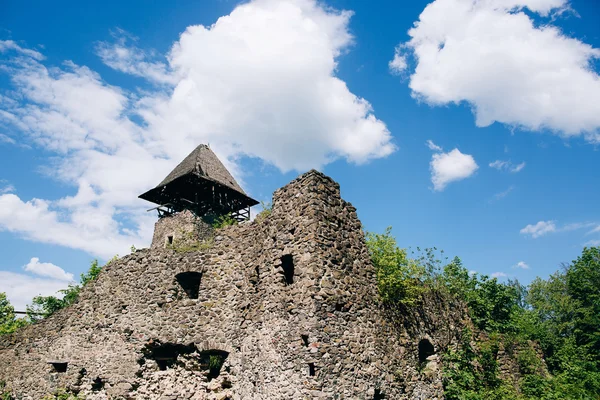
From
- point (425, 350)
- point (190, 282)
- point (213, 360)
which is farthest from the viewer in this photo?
point (425, 350)

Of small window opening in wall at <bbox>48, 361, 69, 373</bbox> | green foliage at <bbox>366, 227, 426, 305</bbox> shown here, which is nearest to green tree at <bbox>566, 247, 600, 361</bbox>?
green foliage at <bbox>366, 227, 426, 305</bbox>

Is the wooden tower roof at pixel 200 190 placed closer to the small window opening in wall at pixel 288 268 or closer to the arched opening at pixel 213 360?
the arched opening at pixel 213 360

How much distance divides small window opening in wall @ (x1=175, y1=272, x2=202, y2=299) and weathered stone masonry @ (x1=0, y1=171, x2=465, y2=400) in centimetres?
4

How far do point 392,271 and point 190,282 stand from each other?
590 cm

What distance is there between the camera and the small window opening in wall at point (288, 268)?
382 inches

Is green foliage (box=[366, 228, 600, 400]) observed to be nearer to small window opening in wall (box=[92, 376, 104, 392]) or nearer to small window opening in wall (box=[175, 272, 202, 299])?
small window opening in wall (box=[175, 272, 202, 299])

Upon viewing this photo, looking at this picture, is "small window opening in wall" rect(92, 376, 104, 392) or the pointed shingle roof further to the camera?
the pointed shingle roof

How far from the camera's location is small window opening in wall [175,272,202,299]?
11.6 m

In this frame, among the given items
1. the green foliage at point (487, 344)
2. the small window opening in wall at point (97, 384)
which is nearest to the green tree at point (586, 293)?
the green foliage at point (487, 344)

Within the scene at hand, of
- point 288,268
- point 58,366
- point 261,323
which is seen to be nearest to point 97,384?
point 58,366

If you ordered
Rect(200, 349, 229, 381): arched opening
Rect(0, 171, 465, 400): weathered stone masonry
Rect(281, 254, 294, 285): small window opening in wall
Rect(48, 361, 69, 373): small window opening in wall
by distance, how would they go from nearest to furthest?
Rect(0, 171, 465, 400): weathered stone masonry < Rect(281, 254, 294, 285): small window opening in wall < Rect(200, 349, 229, 381): arched opening < Rect(48, 361, 69, 373): small window opening in wall

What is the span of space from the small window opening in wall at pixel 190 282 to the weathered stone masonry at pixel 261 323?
37 mm

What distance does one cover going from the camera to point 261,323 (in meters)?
9.48

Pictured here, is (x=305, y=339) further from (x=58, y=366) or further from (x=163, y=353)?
(x=58, y=366)
